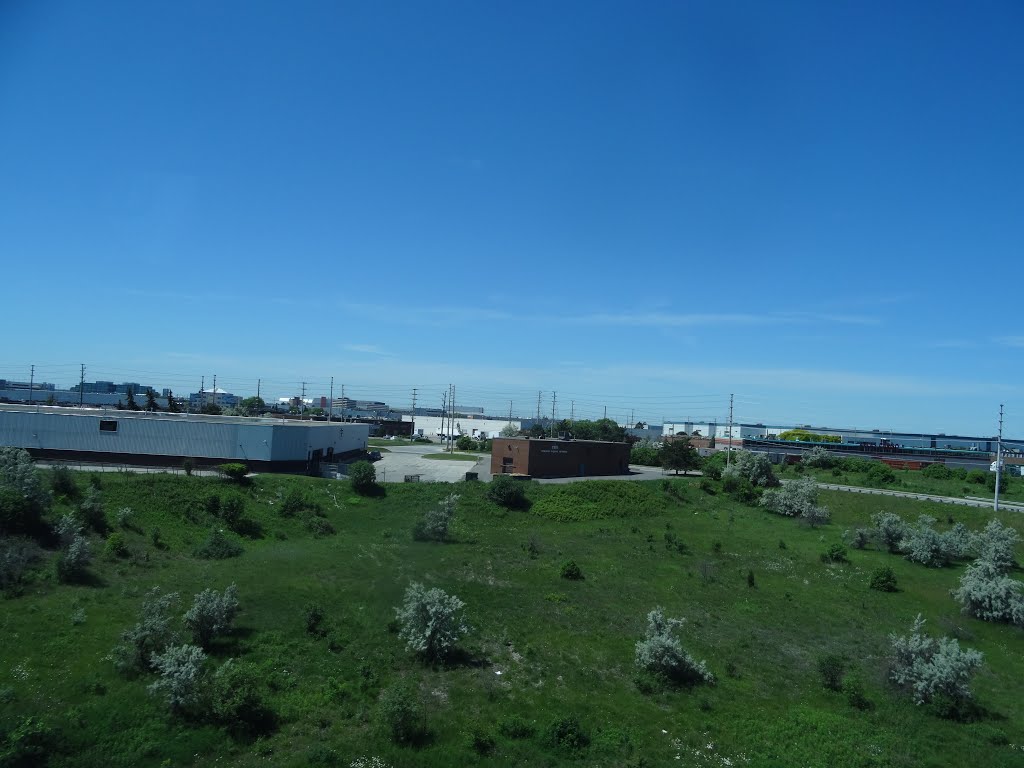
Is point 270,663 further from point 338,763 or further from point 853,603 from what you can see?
point 853,603

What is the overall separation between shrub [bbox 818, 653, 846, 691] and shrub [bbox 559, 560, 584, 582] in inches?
454

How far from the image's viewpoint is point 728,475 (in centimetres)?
5812

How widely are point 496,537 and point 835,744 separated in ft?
76.1

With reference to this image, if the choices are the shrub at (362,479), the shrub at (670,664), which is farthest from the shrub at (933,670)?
the shrub at (362,479)

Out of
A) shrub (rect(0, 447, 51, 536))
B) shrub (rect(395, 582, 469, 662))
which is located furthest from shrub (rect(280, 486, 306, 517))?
shrub (rect(395, 582, 469, 662))

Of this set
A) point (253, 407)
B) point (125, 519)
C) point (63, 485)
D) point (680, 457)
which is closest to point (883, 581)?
point (680, 457)

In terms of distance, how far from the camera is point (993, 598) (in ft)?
86.6

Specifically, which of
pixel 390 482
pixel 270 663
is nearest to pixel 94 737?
pixel 270 663

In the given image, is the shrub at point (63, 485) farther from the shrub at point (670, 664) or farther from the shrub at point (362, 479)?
the shrub at point (670, 664)

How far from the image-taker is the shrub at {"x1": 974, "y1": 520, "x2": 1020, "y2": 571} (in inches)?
1277

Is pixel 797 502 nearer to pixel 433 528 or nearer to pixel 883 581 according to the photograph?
pixel 883 581

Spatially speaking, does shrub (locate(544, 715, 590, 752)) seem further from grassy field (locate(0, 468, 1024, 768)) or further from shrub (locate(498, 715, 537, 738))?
shrub (locate(498, 715, 537, 738))

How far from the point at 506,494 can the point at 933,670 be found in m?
28.8

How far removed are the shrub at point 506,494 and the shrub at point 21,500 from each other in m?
25.8
